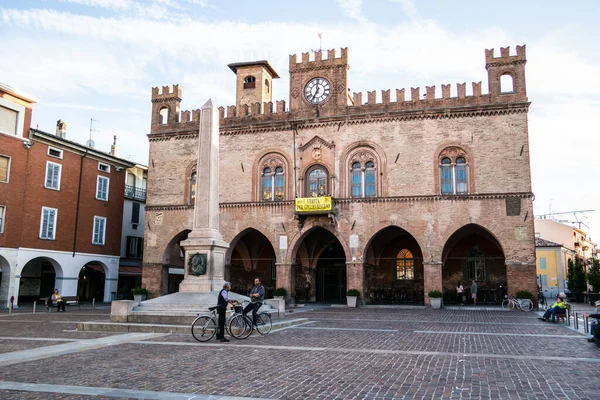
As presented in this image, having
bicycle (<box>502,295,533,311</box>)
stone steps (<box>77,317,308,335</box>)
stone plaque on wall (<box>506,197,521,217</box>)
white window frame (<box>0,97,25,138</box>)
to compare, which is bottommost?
stone steps (<box>77,317,308,335</box>)

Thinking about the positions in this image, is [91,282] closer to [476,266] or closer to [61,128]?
[61,128]

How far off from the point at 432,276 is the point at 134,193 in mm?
22770

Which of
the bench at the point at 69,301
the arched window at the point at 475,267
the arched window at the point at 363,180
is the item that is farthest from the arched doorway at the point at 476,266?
the bench at the point at 69,301

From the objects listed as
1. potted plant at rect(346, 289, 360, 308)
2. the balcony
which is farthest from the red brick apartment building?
potted plant at rect(346, 289, 360, 308)

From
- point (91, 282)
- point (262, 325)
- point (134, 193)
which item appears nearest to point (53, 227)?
point (91, 282)

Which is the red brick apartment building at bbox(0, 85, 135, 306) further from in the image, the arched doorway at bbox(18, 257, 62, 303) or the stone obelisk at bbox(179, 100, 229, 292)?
the stone obelisk at bbox(179, 100, 229, 292)

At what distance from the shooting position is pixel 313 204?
29.1 meters

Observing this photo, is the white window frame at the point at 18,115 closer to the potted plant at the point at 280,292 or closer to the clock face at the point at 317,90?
the clock face at the point at 317,90

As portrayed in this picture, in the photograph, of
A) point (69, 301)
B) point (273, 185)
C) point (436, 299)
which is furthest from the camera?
point (273, 185)

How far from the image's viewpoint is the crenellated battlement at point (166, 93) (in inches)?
1358

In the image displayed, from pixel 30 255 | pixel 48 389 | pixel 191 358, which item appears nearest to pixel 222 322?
pixel 191 358

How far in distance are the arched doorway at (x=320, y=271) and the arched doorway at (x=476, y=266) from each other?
22.1ft

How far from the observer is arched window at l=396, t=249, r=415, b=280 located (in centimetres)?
3219

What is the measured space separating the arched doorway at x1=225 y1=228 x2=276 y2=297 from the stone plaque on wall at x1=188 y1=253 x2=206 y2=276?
17363 mm
